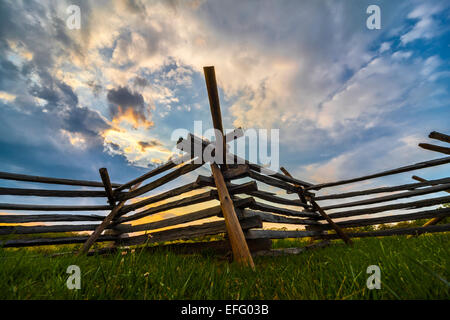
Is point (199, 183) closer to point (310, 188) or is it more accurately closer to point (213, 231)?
point (213, 231)

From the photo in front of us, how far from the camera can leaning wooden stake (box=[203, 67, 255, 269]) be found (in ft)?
7.94

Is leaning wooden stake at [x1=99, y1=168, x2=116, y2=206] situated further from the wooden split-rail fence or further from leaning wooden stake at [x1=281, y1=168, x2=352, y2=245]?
leaning wooden stake at [x1=281, y1=168, x2=352, y2=245]

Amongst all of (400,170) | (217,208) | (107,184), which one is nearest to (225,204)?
(217,208)

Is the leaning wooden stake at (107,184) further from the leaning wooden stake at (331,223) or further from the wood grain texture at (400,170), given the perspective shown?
the wood grain texture at (400,170)

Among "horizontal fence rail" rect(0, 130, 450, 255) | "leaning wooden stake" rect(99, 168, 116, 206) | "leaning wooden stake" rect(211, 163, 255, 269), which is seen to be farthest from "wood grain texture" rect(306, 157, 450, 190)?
"leaning wooden stake" rect(99, 168, 116, 206)

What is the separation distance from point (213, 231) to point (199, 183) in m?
0.82

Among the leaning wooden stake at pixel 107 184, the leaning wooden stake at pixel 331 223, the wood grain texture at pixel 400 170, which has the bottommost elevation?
the leaning wooden stake at pixel 331 223

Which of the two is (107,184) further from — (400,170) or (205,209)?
(400,170)

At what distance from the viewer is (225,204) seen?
306cm

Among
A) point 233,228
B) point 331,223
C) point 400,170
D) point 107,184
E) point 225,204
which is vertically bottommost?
point 331,223

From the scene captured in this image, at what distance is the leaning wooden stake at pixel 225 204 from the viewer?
7.94 feet

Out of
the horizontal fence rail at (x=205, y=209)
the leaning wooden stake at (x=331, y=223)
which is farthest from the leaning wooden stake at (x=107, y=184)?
the leaning wooden stake at (x=331, y=223)
